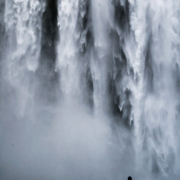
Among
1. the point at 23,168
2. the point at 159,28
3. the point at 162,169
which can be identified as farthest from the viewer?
the point at 159,28

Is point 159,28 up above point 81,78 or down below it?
above

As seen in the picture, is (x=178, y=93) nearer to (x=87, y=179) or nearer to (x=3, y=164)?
(x=87, y=179)

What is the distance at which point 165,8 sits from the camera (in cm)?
1583

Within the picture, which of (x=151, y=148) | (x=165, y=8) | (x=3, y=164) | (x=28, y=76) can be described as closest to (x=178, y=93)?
(x=151, y=148)

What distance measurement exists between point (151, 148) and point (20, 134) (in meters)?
7.00

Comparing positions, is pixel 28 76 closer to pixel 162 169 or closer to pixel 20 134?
pixel 20 134

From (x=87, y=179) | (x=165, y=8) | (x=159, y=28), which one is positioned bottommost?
(x=87, y=179)

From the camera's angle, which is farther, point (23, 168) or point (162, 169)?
point (162, 169)

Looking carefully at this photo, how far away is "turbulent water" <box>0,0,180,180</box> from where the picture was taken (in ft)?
48.4

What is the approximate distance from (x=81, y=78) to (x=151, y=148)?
17.7ft

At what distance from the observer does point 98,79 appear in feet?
50.9

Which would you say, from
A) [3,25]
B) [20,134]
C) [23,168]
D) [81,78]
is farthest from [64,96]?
[3,25]

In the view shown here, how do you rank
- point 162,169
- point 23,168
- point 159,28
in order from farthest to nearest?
point 159,28 < point 162,169 < point 23,168

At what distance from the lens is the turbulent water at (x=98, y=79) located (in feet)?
48.4
